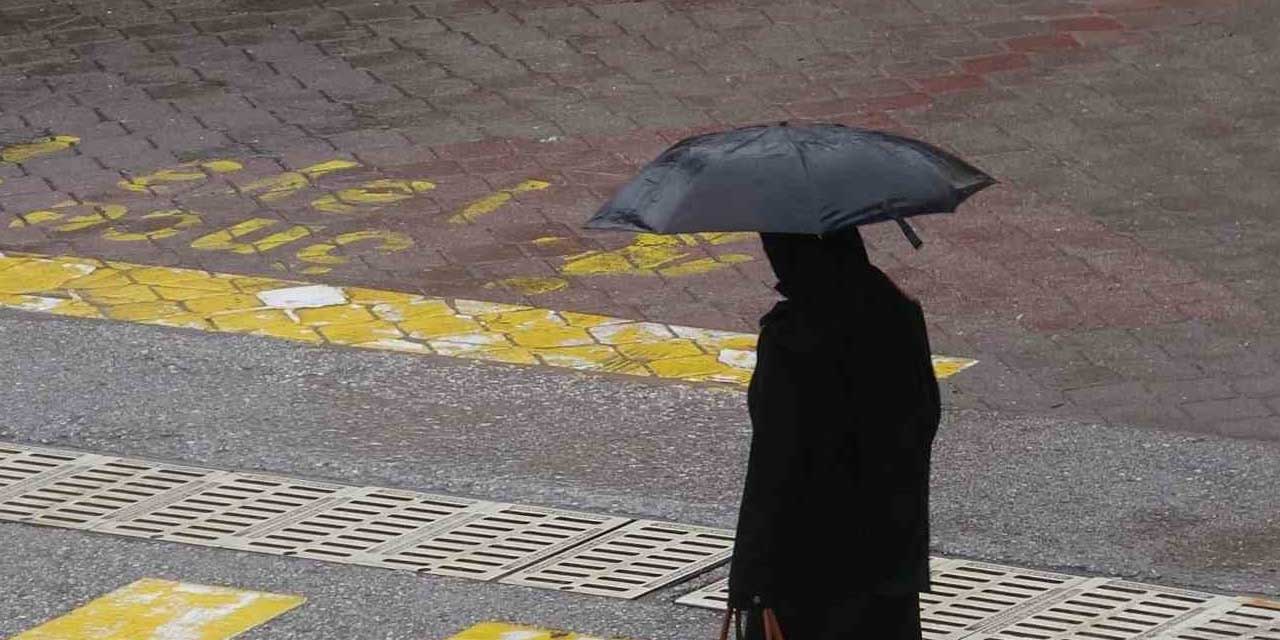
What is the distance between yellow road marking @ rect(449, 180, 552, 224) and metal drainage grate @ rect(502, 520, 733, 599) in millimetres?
3484

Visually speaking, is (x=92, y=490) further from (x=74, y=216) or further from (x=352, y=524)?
(x=74, y=216)

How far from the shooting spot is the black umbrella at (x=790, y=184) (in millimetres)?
4898

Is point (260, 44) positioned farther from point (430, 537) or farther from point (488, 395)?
point (430, 537)

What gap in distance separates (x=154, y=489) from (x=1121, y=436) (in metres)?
3.29

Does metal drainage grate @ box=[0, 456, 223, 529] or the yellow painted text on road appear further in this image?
the yellow painted text on road

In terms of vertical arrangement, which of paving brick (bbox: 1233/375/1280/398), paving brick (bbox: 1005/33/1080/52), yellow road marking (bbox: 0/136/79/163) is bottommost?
paving brick (bbox: 1233/375/1280/398)

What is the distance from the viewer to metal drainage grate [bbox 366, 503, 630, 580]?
7.31m

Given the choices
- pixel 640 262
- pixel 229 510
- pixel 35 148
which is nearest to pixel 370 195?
pixel 640 262

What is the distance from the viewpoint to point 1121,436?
27.5ft

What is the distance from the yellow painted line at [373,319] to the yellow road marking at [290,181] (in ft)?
3.57

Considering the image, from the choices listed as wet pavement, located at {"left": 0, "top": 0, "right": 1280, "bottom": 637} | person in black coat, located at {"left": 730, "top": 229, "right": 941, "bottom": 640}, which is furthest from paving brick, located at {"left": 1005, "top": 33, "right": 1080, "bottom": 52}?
person in black coat, located at {"left": 730, "top": 229, "right": 941, "bottom": 640}

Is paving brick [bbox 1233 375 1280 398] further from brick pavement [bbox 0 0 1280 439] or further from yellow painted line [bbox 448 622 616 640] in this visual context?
yellow painted line [bbox 448 622 616 640]

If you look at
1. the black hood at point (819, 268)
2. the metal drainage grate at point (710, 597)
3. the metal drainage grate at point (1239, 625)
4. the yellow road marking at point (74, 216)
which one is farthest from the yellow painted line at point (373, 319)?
the black hood at point (819, 268)

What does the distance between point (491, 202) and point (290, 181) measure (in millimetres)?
1034
